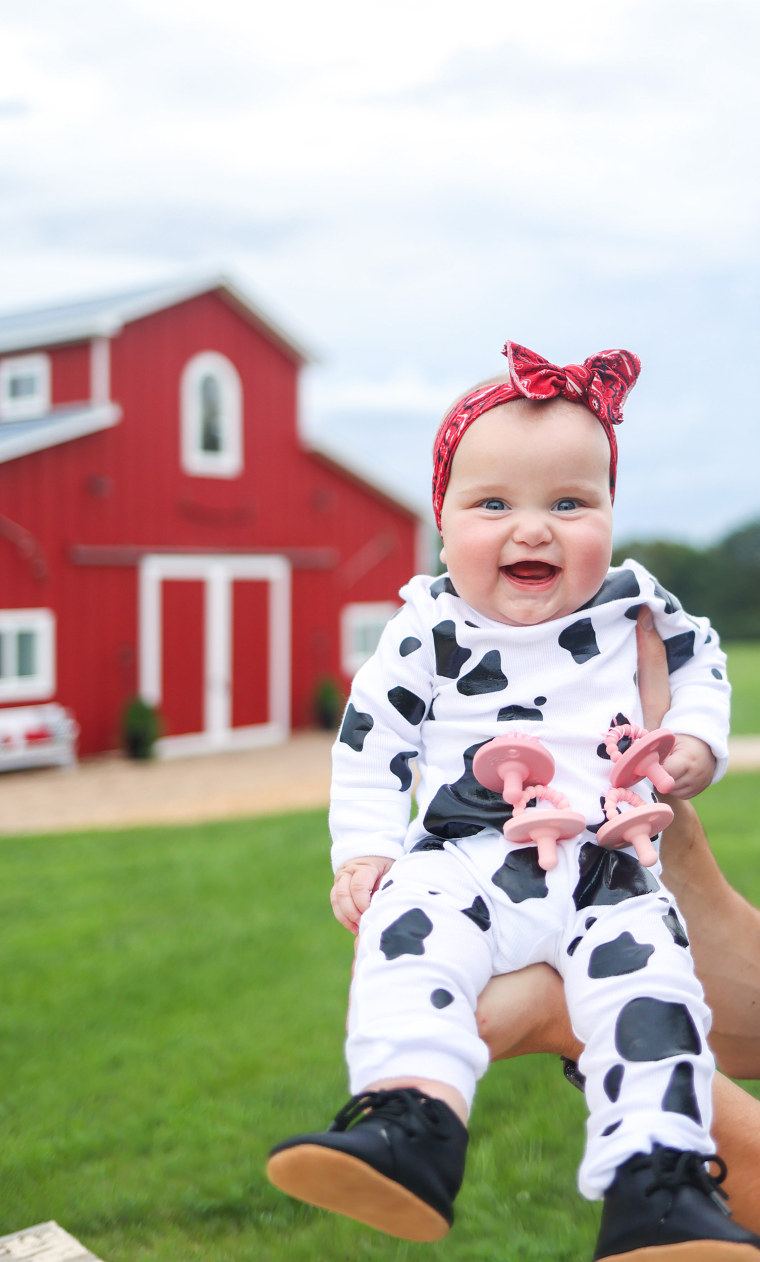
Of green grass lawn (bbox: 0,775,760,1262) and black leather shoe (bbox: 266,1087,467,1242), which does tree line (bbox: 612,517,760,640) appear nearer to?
green grass lawn (bbox: 0,775,760,1262)

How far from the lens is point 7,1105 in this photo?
169 inches

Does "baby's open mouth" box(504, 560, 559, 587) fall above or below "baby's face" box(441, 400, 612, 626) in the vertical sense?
below

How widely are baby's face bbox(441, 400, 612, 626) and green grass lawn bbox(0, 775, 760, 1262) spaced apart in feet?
6.64

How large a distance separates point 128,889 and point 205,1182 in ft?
13.5

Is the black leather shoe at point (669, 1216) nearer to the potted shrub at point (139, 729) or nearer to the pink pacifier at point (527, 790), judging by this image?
the pink pacifier at point (527, 790)

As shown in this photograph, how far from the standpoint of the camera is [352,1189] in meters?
1.50

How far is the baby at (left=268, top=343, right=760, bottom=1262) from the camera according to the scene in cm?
155

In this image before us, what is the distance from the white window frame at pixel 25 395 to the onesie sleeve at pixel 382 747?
13.7m

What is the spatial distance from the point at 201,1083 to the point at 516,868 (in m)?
3.02

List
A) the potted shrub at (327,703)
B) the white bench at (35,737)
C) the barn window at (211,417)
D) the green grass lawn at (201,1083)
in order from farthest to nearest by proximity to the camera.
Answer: the potted shrub at (327,703) < the barn window at (211,417) < the white bench at (35,737) < the green grass lawn at (201,1083)

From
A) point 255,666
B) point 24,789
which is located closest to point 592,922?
point 24,789

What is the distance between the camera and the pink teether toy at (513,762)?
192cm

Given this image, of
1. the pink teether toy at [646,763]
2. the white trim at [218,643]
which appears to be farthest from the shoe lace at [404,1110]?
the white trim at [218,643]

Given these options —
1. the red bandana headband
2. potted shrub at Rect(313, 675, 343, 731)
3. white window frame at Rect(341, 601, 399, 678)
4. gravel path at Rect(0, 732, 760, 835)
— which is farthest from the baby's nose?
white window frame at Rect(341, 601, 399, 678)
